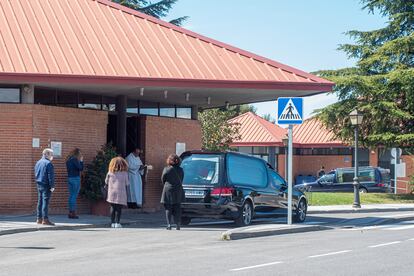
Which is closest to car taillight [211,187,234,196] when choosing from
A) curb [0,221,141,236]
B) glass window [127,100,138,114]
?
curb [0,221,141,236]

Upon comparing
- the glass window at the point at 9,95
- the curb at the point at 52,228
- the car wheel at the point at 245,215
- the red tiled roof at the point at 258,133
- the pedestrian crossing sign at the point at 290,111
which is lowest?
the curb at the point at 52,228

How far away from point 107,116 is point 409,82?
1999cm

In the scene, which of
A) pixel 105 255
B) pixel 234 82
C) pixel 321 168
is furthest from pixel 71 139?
pixel 321 168

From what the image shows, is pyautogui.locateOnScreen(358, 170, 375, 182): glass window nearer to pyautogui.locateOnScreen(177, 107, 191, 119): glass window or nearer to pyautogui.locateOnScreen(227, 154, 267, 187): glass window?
pyautogui.locateOnScreen(177, 107, 191, 119): glass window

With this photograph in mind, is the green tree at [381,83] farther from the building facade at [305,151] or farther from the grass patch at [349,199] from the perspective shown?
the building facade at [305,151]

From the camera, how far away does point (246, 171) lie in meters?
19.2

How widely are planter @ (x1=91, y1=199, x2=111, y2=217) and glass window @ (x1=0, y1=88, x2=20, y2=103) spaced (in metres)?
3.35

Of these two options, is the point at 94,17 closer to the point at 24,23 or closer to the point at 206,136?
the point at 24,23

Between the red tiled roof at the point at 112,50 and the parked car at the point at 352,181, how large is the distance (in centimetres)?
2327

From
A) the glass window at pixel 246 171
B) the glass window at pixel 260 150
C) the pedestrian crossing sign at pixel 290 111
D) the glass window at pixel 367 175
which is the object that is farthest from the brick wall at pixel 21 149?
the glass window at pixel 260 150

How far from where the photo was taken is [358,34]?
1674 inches

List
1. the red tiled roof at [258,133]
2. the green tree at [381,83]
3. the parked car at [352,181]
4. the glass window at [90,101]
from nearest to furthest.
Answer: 1. the glass window at [90,101]
2. the green tree at [381,83]
3. the parked car at [352,181]
4. the red tiled roof at [258,133]

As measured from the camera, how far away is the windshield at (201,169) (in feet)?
60.4

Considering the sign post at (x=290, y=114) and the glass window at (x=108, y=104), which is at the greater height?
the glass window at (x=108, y=104)
